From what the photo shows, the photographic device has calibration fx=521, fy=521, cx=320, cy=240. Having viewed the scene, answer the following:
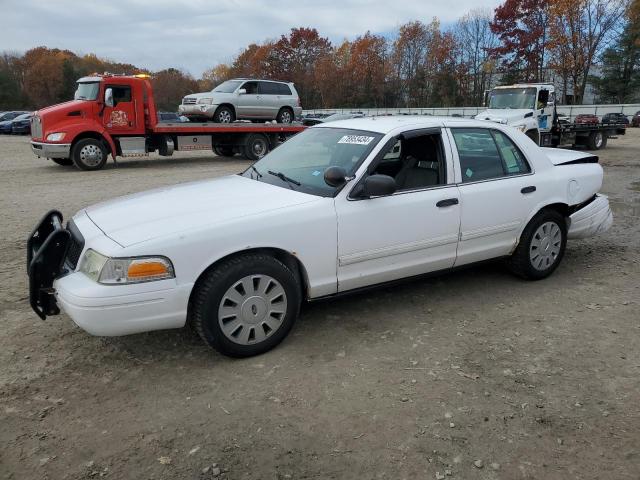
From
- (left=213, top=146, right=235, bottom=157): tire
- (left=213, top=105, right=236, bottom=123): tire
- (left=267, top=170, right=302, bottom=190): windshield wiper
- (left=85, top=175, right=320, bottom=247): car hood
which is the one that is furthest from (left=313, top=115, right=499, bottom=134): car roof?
(left=213, top=105, right=236, bottom=123): tire

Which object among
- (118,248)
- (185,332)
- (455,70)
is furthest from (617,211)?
(455,70)

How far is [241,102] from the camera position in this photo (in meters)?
18.8

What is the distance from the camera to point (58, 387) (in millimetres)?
3211

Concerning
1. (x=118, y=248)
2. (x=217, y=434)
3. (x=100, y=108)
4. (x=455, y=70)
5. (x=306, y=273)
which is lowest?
(x=217, y=434)

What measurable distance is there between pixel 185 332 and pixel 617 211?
732 centimetres

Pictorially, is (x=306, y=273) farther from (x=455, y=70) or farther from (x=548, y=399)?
(x=455, y=70)

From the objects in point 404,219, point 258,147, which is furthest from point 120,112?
point 404,219

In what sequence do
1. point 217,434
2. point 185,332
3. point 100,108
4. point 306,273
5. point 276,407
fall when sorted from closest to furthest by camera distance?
point 217,434 < point 276,407 < point 306,273 < point 185,332 < point 100,108

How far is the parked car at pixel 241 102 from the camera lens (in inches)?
722

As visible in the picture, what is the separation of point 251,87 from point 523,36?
45124mm

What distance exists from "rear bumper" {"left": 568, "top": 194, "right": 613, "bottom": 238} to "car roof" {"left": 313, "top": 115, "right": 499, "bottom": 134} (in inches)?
53.7

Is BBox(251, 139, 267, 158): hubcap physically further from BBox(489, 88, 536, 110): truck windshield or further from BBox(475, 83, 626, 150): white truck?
BBox(489, 88, 536, 110): truck windshield

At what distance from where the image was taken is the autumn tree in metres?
52.6

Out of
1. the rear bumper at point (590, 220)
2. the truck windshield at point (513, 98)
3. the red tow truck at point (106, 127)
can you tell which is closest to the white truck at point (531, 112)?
the truck windshield at point (513, 98)
